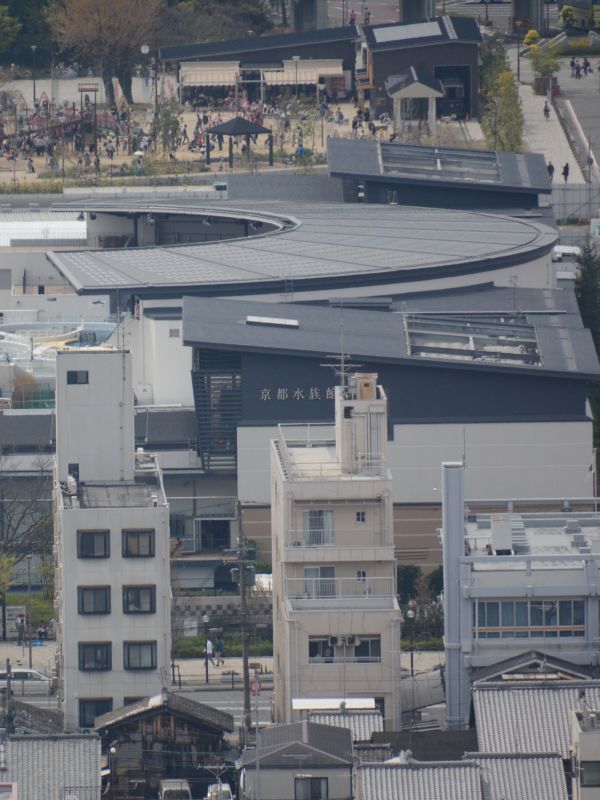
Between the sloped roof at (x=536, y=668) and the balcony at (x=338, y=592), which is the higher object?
the balcony at (x=338, y=592)

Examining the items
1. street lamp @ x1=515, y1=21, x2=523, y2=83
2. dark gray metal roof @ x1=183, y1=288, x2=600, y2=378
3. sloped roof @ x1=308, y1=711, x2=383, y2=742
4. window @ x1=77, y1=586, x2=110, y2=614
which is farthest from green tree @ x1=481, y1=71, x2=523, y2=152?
sloped roof @ x1=308, y1=711, x2=383, y2=742

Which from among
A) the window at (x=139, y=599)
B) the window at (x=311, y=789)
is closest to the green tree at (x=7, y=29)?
the window at (x=139, y=599)

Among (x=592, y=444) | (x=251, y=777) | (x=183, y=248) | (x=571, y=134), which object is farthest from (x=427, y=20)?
(x=251, y=777)

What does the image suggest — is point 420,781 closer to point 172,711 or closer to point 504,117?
point 172,711

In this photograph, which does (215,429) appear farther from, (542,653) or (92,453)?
(542,653)

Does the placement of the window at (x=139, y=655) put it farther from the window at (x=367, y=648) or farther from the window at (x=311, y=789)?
the window at (x=311, y=789)

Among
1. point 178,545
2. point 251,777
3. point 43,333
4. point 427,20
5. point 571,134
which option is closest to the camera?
point 251,777
